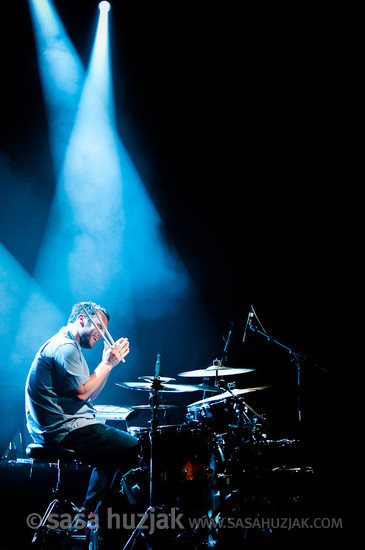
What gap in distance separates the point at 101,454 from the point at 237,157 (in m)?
4.59

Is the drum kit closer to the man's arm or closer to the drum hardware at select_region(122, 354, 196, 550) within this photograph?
the drum hardware at select_region(122, 354, 196, 550)

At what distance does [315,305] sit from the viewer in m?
5.70

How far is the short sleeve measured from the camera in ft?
9.26

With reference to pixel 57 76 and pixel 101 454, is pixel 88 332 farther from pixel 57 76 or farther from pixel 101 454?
pixel 57 76

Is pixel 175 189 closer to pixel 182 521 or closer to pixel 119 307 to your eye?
pixel 119 307

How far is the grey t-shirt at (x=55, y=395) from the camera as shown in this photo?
2754mm

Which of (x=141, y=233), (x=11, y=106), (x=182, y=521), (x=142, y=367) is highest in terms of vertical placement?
(x=11, y=106)

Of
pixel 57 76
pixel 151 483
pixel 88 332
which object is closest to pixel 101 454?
pixel 151 483

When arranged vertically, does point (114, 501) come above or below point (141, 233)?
below

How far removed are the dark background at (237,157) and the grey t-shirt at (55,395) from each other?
10.0 ft

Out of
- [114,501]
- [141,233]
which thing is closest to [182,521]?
[114,501]

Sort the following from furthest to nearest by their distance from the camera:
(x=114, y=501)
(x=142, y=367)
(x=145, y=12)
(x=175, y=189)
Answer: (x=175, y=189) < (x=142, y=367) < (x=145, y=12) < (x=114, y=501)

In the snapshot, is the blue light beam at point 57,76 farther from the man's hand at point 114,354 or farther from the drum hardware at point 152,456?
the drum hardware at point 152,456

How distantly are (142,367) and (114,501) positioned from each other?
305 cm
